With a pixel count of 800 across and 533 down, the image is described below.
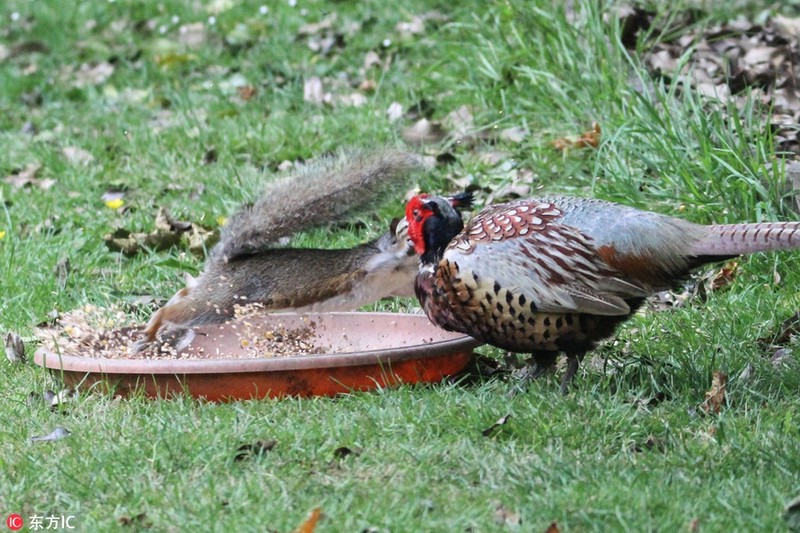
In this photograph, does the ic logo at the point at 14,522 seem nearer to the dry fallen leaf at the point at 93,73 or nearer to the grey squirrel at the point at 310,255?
the grey squirrel at the point at 310,255

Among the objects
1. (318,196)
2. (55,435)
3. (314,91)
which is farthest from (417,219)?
(314,91)

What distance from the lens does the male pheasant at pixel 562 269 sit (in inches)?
150

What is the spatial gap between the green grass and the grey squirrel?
1.18 ft

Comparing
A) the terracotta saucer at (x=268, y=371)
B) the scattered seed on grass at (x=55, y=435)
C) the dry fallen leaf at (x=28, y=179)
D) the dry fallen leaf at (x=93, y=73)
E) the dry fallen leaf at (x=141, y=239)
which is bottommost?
the dry fallen leaf at (x=93, y=73)

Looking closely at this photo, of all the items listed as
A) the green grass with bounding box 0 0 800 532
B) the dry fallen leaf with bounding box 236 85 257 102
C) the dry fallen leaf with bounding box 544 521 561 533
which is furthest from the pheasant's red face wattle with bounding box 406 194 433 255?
the dry fallen leaf with bounding box 236 85 257 102

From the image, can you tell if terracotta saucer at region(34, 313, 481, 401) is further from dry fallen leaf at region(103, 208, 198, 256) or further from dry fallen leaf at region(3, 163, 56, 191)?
dry fallen leaf at region(3, 163, 56, 191)

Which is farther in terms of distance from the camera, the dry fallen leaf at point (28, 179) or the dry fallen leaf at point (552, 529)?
the dry fallen leaf at point (28, 179)

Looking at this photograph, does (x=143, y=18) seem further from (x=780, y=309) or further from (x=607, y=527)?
(x=607, y=527)

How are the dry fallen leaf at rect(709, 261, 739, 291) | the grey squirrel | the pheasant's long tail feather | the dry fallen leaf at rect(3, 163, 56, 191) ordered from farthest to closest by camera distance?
the dry fallen leaf at rect(3, 163, 56, 191), the dry fallen leaf at rect(709, 261, 739, 291), the grey squirrel, the pheasant's long tail feather

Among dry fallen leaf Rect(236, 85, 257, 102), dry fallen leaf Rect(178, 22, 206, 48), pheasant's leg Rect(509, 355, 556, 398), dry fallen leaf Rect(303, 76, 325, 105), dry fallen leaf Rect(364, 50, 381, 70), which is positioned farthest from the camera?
dry fallen leaf Rect(178, 22, 206, 48)

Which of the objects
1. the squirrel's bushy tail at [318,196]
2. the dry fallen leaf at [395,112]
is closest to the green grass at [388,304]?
the dry fallen leaf at [395,112]

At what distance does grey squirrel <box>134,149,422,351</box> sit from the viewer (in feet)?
15.9

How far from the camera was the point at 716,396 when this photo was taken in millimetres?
3838

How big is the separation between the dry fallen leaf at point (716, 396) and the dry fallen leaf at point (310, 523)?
145cm
